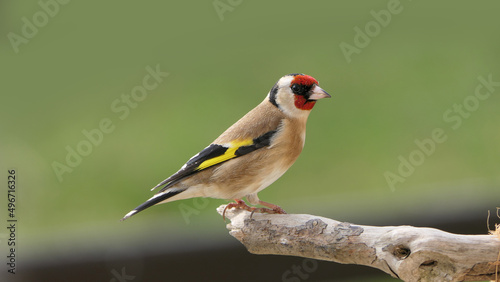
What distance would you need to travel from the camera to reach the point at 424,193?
5066 millimetres

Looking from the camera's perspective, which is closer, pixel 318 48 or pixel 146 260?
pixel 146 260

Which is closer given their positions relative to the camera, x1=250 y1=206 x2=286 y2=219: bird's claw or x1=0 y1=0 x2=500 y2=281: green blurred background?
x1=250 y1=206 x2=286 y2=219: bird's claw

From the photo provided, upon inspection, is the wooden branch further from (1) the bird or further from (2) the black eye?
(2) the black eye

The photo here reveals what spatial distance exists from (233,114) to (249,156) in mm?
3818

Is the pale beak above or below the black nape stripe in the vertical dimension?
below

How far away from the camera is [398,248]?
2557 millimetres

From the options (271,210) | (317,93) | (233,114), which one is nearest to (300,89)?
(317,93)

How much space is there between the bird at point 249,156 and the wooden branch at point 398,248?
0.27 m

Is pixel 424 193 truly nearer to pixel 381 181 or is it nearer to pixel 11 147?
pixel 381 181

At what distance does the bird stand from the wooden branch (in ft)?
0.90

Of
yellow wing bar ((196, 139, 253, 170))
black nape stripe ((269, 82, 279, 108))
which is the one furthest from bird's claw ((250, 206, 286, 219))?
black nape stripe ((269, 82, 279, 108))

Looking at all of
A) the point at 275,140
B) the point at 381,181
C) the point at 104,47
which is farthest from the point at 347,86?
the point at 275,140

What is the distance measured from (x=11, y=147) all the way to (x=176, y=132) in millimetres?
1714

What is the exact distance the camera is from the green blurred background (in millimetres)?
4945
